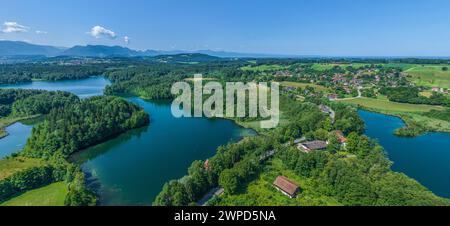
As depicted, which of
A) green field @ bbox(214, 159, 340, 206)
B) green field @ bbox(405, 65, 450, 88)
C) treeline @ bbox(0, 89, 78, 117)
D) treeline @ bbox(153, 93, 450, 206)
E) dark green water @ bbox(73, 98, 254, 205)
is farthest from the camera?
green field @ bbox(405, 65, 450, 88)

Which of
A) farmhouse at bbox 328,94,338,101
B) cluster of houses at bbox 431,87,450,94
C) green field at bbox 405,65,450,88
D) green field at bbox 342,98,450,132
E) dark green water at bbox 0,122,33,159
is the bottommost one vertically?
dark green water at bbox 0,122,33,159


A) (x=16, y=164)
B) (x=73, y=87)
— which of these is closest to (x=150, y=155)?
(x=16, y=164)

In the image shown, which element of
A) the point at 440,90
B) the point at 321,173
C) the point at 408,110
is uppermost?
the point at 440,90

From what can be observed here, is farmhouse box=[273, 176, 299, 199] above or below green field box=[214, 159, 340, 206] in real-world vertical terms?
above

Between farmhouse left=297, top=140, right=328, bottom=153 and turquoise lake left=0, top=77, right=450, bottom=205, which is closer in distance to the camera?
Result: turquoise lake left=0, top=77, right=450, bottom=205

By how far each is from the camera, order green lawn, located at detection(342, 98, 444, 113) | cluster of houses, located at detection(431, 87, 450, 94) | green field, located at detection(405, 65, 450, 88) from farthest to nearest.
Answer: green field, located at detection(405, 65, 450, 88), cluster of houses, located at detection(431, 87, 450, 94), green lawn, located at detection(342, 98, 444, 113)

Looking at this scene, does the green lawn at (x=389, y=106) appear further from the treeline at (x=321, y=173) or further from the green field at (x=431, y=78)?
the treeline at (x=321, y=173)

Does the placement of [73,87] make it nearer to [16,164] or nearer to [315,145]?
[16,164]

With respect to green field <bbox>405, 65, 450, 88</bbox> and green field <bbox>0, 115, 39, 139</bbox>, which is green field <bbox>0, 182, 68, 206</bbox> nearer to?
green field <bbox>0, 115, 39, 139</bbox>

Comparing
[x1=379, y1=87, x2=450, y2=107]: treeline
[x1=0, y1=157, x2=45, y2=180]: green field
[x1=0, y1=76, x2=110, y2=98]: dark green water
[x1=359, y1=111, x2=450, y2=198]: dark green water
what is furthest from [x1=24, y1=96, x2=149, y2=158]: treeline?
[x1=379, y1=87, x2=450, y2=107]: treeline
